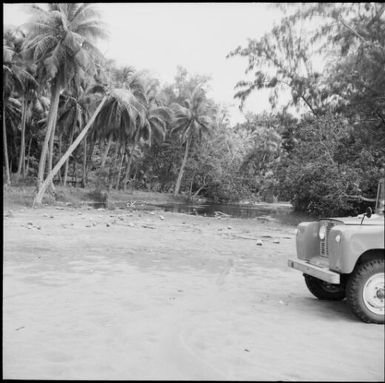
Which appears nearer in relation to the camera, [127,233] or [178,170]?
[127,233]

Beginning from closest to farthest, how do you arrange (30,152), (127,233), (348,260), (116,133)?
(348,260) < (127,233) < (116,133) < (30,152)

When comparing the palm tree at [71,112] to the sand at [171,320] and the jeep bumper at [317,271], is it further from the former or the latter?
the jeep bumper at [317,271]

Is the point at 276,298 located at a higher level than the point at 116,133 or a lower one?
lower

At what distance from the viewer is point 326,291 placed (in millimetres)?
5168

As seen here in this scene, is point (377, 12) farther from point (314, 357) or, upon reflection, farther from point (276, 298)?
point (314, 357)

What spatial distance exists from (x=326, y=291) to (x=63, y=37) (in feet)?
60.8

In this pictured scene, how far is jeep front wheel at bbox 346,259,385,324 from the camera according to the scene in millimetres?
4129

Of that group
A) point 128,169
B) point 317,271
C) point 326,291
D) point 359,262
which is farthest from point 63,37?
point 359,262

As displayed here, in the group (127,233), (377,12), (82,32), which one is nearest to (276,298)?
(377,12)

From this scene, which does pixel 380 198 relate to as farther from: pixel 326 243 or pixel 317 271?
pixel 317 271

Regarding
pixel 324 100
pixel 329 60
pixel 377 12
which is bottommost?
pixel 324 100

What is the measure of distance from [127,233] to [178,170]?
45.1ft

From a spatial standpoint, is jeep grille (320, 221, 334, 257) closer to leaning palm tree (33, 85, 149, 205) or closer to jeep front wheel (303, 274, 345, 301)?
jeep front wheel (303, 274, 345, 301)

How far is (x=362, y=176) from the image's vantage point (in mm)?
5027
